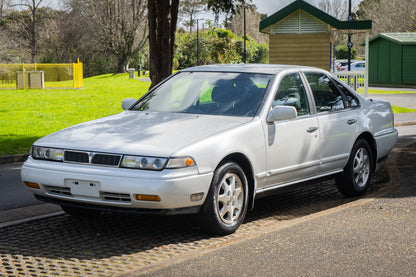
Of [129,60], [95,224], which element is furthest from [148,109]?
[129,60]

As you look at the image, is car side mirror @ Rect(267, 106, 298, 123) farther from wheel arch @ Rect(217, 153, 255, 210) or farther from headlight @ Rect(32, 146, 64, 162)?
headlight @ Rect(32, 146, 64, 162)

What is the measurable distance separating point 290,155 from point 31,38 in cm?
6371

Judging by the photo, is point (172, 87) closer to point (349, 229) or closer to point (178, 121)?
point (178, 121)

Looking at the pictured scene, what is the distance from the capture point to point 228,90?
7023 millimetres

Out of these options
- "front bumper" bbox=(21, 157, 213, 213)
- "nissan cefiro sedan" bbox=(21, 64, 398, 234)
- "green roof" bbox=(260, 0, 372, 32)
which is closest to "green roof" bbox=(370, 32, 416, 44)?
"green roof" bbox=(260, 0, 372, 32)

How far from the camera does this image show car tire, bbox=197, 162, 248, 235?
5.86 metres

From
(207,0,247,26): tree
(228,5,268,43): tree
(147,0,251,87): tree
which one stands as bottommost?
(147,0,251,87): tree

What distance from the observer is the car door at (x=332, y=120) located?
7.48 m

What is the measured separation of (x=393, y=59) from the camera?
43438 millimetres

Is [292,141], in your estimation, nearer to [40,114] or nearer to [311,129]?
[311,129]

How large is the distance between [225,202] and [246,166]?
0.50 metres

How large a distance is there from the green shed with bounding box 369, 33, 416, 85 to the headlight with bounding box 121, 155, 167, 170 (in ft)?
128

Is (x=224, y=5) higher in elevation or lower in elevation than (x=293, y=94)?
higher

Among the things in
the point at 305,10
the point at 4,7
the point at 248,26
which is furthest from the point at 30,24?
the point at 305,10
